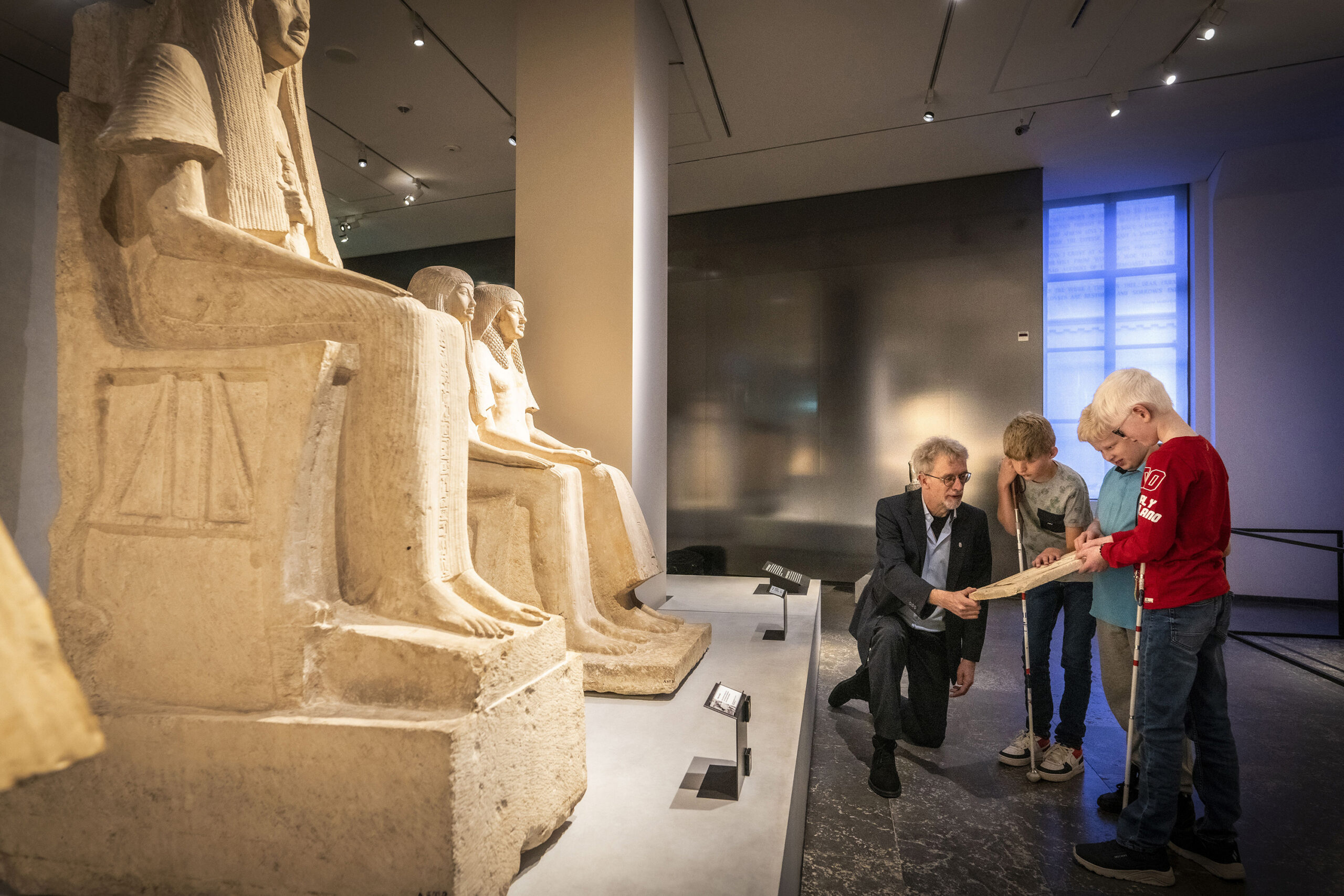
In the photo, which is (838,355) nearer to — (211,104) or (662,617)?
(662,617)

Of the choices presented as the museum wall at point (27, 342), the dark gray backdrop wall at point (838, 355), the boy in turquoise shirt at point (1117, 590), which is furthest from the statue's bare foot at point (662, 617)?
the dark gray backdrop wall at point (838, 355)

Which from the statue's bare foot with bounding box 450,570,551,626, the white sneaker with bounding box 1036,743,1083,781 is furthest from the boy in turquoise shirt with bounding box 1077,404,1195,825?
the statue's bare foot with bounding box 450,570,551,626

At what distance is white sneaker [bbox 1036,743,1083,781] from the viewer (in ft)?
8.70

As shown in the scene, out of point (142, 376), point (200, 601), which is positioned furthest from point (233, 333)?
point (200, 601)

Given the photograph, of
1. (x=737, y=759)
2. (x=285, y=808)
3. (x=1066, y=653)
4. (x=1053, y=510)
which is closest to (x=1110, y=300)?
(x=1053, y=510)

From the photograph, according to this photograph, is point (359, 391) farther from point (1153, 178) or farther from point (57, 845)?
point (1153, 178)

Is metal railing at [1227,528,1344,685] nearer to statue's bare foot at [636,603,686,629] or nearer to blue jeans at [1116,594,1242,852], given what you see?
blue jeans at [1116,594,1242,852]

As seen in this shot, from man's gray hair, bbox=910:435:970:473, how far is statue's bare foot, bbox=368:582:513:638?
1.78m

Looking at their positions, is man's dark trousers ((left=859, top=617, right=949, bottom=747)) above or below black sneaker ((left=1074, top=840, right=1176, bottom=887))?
above

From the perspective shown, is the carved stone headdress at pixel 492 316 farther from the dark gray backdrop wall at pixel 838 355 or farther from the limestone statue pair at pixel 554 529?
the dark gray backdrop wall at pixel 838 355

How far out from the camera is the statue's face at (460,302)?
272cm

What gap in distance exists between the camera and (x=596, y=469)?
3.19 meters

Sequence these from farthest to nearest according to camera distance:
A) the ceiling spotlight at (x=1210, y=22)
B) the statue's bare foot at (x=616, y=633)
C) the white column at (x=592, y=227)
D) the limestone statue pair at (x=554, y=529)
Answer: the ceiling spotlight at (x=1210, y=22) → the white column at (x=592, y=227) → the statue's bare foot at (x=616, y=633) → the limestone statue pair at (x=554, y=529)

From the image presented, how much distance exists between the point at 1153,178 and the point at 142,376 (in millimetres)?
8169
